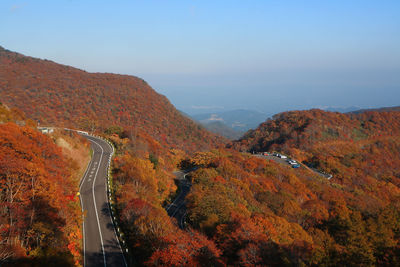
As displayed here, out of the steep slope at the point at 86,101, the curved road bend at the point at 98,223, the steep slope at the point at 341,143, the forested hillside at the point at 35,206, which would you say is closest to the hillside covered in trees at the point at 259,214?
the steep slope at the point at 341,143

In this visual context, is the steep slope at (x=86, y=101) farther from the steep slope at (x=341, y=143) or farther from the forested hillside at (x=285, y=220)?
the forested hillside at (x=285, y=220)

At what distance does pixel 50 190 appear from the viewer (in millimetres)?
18547

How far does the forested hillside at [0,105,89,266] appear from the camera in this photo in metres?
14.3

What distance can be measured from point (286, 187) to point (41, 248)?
32.8 meters

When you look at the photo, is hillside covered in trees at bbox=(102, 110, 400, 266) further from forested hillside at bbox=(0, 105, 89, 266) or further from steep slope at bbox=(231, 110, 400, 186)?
forested hillside at bbox=(0, 105, 89, 266)

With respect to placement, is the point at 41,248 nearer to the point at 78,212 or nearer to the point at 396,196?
the point at 78,212

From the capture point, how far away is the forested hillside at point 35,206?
14.3m

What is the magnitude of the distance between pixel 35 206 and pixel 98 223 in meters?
5.41

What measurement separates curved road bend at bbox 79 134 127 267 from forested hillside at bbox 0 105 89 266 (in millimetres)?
823

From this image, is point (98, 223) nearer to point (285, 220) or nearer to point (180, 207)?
point (180, 207)

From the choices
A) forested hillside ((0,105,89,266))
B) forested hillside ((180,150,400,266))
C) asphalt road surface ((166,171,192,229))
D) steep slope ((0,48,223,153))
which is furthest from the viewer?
steep slope ((0,48,223,153))

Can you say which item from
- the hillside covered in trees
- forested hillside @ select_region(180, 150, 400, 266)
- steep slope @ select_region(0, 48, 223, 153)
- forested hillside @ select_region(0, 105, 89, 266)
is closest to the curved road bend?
forested hillside @ select_region(0, 105, 89, 266)

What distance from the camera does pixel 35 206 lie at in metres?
17.0

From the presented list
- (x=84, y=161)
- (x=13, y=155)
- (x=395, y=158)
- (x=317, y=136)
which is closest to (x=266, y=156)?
(x=317, y=136)
